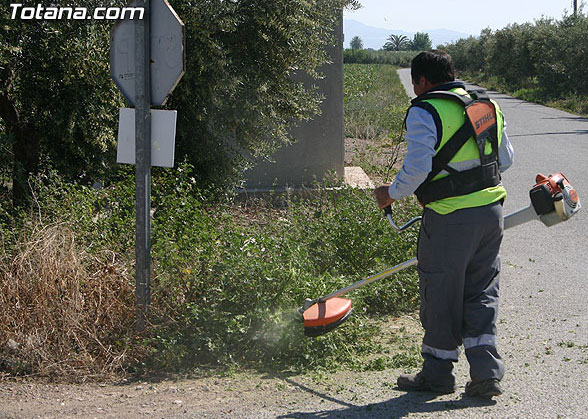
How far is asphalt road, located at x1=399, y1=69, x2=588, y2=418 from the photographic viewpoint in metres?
4.37

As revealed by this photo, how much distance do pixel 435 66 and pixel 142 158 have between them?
2212 mm

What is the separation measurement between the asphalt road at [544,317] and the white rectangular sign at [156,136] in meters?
2.68

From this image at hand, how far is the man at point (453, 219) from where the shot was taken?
14.0 feet

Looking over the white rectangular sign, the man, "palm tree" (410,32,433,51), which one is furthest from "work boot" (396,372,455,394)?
"palm tree" (410,32,433,51)

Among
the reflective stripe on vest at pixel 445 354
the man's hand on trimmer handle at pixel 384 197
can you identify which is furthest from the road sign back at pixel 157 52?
the reflective stripe on vest at pixel 445 354

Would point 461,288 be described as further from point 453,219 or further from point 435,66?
point 435,66

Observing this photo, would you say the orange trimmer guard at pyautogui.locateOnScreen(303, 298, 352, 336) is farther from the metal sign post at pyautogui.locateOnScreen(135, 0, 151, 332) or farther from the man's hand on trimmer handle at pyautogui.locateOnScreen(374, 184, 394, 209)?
the metal sign post at pyautogui.locateOnScreen(135, 0, 151, 332)

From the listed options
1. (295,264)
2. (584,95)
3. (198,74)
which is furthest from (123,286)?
(584,95)

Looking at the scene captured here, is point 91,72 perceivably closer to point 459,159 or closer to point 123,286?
point 123,286

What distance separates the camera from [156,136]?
208 inches

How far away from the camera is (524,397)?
4.39 metres

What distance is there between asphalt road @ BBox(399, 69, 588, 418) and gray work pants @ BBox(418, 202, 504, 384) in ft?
1.09

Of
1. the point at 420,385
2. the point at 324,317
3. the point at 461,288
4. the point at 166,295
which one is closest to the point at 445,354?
the point at 420,385

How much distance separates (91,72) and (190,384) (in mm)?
3877
